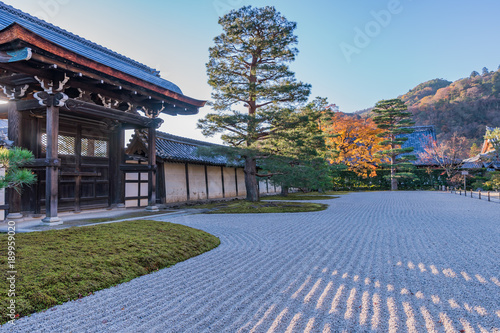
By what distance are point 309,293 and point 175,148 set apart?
1235 cm

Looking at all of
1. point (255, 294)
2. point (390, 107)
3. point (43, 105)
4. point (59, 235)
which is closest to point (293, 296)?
point (255, 294)

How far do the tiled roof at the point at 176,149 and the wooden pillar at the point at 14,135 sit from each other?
16.4ft

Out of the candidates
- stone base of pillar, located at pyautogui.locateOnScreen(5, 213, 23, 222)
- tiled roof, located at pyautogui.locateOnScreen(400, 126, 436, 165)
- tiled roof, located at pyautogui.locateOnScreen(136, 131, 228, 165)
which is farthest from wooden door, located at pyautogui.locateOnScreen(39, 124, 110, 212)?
tiled roof, located at pyautogui.locateOnScreen(400, 126, 436, 165)

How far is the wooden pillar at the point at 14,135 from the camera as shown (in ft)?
23.8

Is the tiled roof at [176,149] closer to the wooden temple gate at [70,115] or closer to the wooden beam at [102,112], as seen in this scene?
the wooden temple gate at [70,115]

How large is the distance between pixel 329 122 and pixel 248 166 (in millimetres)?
13653

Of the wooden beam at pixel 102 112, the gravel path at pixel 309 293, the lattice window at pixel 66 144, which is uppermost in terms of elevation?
the wooden beam at pixel 102 112

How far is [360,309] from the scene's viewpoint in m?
2.55

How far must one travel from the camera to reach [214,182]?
1566 cm

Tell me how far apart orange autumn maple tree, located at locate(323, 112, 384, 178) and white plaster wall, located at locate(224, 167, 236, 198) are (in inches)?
371

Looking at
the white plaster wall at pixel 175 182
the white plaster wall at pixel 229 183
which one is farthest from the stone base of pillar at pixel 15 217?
the white plaster wall at pixel 229 183

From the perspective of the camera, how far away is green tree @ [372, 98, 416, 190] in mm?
25675

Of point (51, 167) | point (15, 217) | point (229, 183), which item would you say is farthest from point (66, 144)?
point (229, 183)

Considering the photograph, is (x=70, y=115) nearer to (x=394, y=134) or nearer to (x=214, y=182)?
(x=214, y=182)
